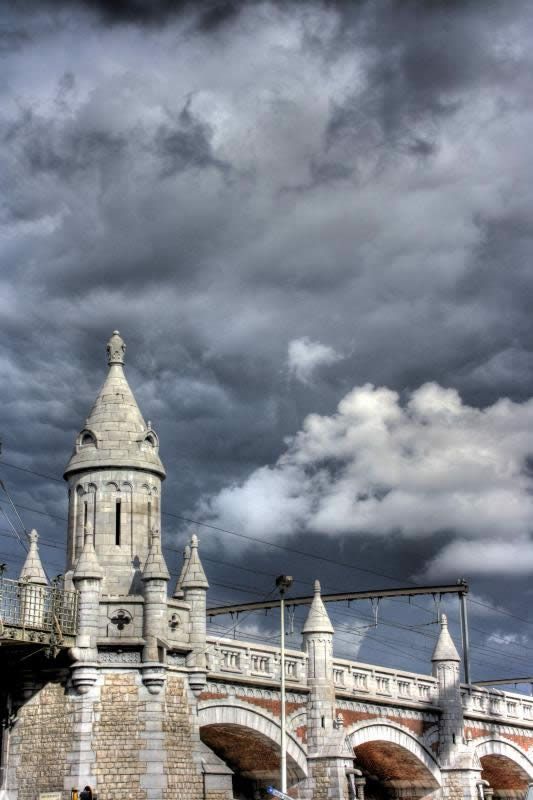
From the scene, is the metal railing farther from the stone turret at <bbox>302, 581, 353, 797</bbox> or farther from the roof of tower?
the stone turret at <bbox>302, 581, 353, 797</bbox>

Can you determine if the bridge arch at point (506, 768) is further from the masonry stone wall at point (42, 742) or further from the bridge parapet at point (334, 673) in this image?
the masonry stone wall at point (42, 742)

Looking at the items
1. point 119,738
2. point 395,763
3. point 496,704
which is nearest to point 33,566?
point 119,738

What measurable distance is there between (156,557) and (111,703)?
500 centimetres

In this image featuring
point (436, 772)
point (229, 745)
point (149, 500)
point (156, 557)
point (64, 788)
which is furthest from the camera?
point (436, 772)

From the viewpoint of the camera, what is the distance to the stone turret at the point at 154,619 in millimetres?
36656

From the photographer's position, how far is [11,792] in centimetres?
3731

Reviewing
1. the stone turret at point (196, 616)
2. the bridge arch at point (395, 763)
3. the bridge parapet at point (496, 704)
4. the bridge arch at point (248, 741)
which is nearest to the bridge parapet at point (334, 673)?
the bridge arch at point (248, 741)

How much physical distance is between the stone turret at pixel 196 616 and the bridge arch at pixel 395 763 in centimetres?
1596

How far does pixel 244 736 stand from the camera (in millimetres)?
45312

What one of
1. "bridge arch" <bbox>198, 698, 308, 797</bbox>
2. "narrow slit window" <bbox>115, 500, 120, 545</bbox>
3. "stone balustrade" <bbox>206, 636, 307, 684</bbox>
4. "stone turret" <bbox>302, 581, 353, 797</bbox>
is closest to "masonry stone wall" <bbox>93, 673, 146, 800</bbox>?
"narrow slit window" <bbox>115, 500, 120, 545</bbox>

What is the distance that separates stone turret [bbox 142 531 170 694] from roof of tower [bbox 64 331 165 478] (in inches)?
169

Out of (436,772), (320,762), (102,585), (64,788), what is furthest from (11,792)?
(436,772)

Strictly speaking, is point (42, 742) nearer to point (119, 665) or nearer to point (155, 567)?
point (119, 665)

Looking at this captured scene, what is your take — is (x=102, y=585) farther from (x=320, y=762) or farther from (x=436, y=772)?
(x=436, y=772)
